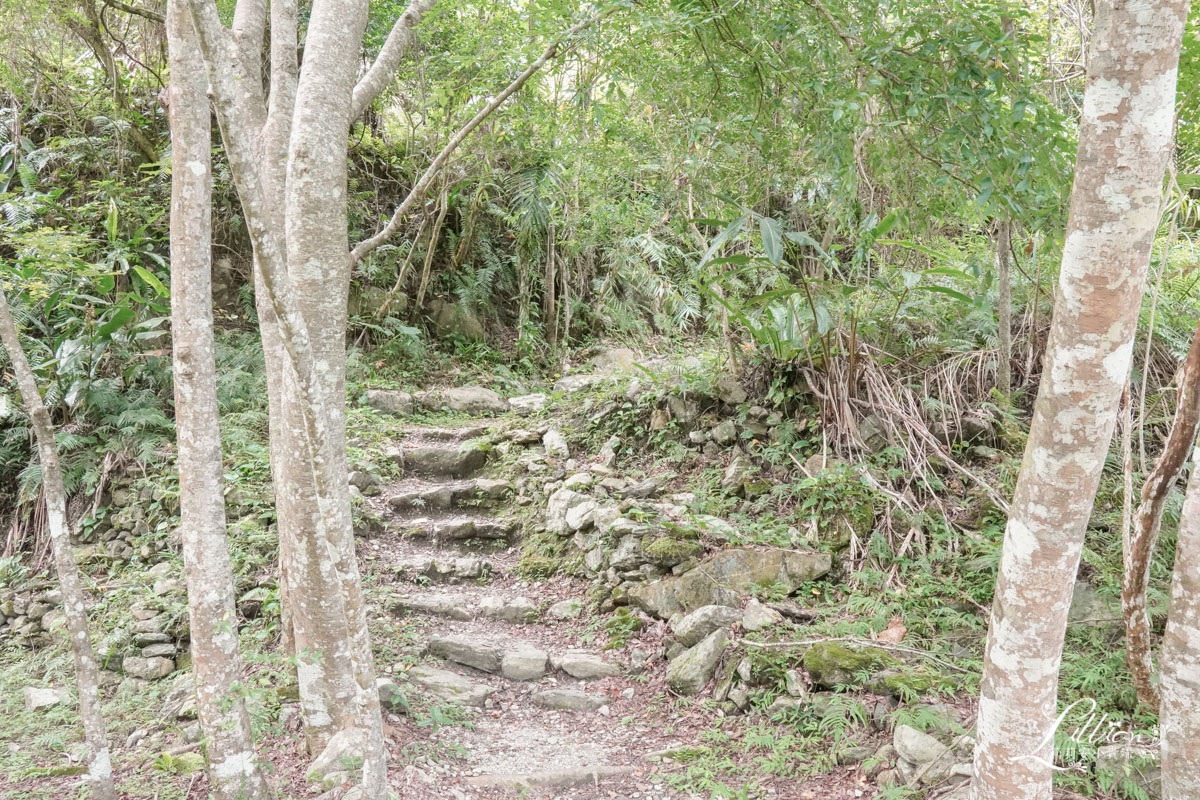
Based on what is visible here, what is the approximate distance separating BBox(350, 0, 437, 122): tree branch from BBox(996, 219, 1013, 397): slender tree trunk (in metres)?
3.46

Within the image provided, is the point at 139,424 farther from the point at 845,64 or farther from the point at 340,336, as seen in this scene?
the point at 845,64

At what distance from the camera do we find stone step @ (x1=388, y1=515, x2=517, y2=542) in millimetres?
5641

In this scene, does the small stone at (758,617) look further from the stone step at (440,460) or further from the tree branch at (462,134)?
the stone step at (440,460)

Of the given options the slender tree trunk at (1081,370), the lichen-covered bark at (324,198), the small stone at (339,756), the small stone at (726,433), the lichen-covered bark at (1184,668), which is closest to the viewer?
the slender tree trunk at (1081,370)

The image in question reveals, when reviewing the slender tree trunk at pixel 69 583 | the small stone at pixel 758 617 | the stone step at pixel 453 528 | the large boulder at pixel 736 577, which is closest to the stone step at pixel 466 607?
the stone step at pixel 453 528

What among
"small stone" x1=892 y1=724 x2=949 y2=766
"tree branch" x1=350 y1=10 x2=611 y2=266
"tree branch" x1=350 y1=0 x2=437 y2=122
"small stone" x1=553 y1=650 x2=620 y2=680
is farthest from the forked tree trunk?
"small stone" x1=892 y1=724 x2=949 y2=766

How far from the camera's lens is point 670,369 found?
664cm

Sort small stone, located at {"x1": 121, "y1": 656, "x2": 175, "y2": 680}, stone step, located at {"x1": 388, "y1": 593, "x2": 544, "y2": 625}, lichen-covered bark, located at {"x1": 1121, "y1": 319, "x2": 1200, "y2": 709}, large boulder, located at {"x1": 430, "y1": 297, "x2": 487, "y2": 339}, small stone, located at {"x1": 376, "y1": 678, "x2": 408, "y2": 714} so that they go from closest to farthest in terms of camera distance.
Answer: lichen-covered bark, located at {"x1": 1121, "y1": 319, "x2": 1200, "y2": 709}
small stone, located at {"x1": 376, "y1": 678, "x2": 408, "y2": 714}
small stone, located at {"x1": 121, "y1": 656, "x2": 175, "y2": 680}
stone step, located at {"x1": 388, "y1": 593, "x2": 544, "y2": 625}
large boulder, located at {"x1": 430, "y1": 297, "x2": 487, "y2": 339}

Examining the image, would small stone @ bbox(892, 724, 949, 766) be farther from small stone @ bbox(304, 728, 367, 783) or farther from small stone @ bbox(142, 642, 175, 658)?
small stone @ bbox(142, 642, 175, 658)

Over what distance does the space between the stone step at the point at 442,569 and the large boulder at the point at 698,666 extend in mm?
1875

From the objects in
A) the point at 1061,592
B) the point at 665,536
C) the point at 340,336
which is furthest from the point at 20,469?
the point at 1061,592

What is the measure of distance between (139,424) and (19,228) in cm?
209

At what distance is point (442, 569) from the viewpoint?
520cm

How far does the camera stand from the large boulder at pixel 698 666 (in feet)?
12.3
